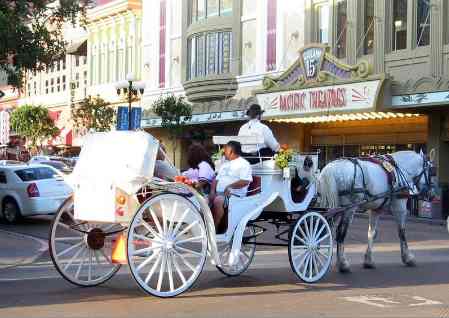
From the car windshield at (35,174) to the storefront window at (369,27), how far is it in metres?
14.9

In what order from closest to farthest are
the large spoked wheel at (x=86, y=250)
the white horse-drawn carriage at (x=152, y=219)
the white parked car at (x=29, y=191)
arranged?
the white horse-drawn carriage at (x=152, y=219) < the large spoked wheel at (x=86, y=250) < the white parked car at (x=29, y=191)

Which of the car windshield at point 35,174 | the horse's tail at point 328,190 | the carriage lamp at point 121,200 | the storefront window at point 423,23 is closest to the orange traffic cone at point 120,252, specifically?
the carriage lamp at point 121,200

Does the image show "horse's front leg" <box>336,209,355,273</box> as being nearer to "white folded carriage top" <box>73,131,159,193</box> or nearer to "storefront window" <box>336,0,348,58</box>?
"white folded carriage top" <box>73,131,159,193</box>

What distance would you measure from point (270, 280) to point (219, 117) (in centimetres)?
2457

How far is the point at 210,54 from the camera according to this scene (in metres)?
36.5

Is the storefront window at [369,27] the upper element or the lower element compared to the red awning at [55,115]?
upper

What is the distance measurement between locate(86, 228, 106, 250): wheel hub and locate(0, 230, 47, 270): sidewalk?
9.35ft

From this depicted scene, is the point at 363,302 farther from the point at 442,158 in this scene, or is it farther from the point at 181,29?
the point at 181,29

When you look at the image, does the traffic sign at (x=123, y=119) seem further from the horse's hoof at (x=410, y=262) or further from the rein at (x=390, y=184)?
the horse's hoof at (x=410, y=262)

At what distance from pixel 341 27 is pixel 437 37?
5440 millimetres

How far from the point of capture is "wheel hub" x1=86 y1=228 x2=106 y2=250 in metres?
9.34

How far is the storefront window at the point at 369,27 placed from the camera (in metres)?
29.2

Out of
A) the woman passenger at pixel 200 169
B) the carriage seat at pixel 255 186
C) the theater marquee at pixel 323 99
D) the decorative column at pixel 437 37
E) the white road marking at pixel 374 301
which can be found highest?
the decorative column at pixel 437 37

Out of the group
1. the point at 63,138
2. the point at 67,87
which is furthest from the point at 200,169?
the point at 67,87
